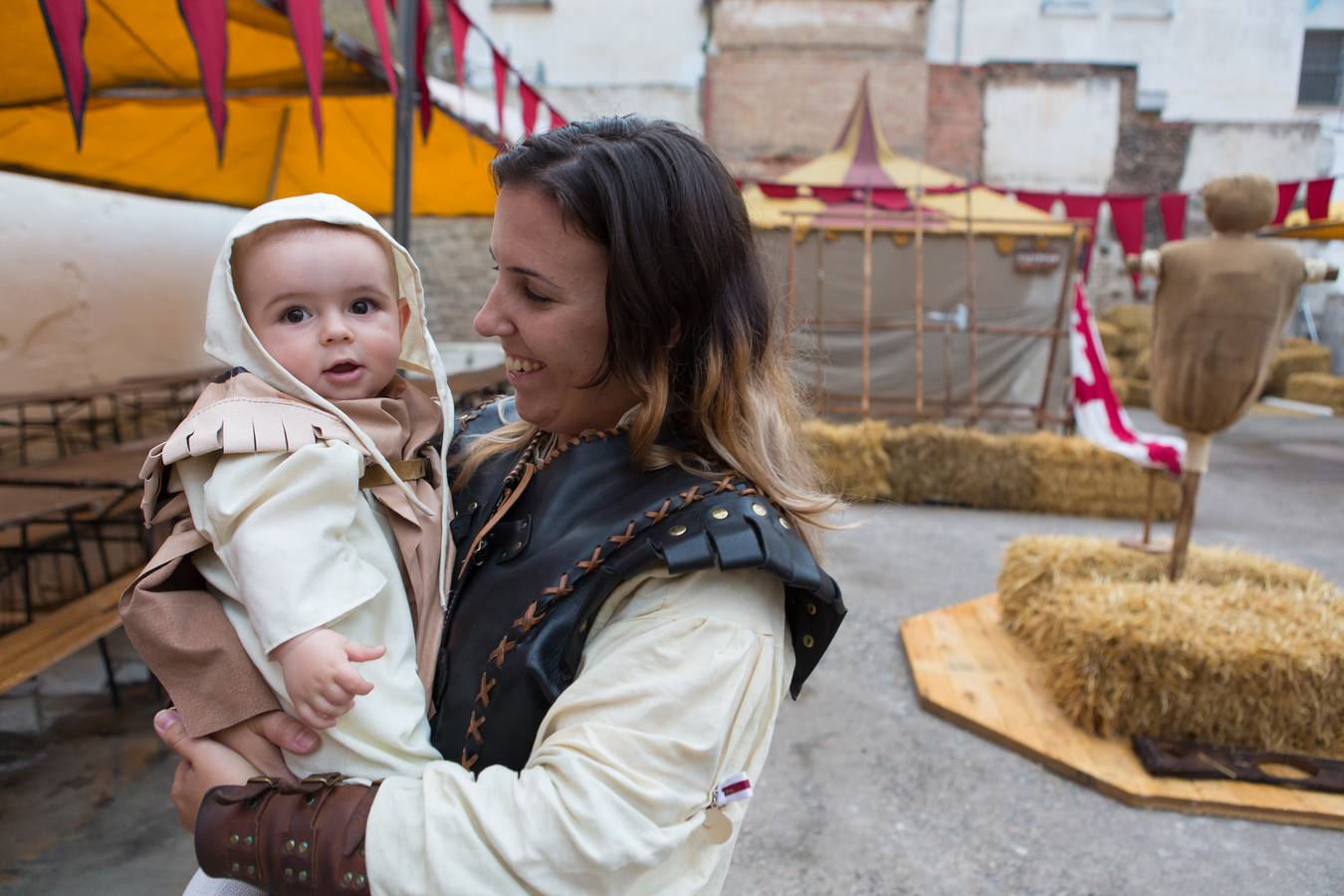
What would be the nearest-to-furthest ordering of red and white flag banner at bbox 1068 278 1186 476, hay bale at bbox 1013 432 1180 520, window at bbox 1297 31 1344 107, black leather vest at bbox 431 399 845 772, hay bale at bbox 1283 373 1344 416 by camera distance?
black leather vest at bbox 431 399 845 772, red and white flag banner at bbox 1068 278 1186 476, hay bale at bbox 1013 432 1180 520, hay bale at bbox 1283 373 1344 416, window at bbox 1297 31 1344 107

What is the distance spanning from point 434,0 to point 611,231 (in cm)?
1459

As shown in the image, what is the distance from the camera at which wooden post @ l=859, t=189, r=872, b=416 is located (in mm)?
8906

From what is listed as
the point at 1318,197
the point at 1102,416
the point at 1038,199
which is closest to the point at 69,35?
the point at 1102,416

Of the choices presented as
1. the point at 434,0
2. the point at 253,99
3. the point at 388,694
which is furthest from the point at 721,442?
the point at 434,0

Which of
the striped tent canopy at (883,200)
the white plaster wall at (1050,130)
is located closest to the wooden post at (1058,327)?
the striped tent canopy at (883,200)

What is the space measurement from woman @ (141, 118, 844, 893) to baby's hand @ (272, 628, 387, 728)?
0.08 m

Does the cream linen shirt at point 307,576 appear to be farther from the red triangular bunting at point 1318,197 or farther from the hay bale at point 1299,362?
the hay bale at point 1299,362

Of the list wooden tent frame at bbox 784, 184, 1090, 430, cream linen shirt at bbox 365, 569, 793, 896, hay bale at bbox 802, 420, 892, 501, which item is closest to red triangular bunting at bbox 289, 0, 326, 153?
cream linen shirt at bbox 365, 569, 793, 896

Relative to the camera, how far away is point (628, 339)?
104cm

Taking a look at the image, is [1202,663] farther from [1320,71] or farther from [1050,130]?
[1320,71]

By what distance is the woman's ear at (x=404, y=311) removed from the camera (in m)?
1.42

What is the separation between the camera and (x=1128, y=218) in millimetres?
8945

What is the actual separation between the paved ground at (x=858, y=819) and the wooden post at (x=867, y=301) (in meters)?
4.94

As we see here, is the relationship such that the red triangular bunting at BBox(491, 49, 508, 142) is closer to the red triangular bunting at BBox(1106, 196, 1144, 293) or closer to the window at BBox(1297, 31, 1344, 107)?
the red triangular bunting at BBox(1106, 196, 1144, 293)
